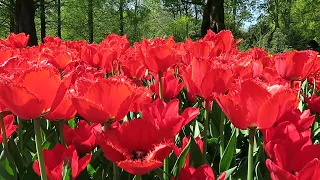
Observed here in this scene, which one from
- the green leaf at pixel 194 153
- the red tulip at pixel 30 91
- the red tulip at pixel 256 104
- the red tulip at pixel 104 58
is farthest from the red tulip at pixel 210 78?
the red tulip at pixel 104 58

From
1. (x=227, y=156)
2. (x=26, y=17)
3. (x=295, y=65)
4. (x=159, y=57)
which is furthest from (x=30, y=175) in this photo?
(x=26, y=17)

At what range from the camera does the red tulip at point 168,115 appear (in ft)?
3.41

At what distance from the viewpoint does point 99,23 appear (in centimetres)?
3244

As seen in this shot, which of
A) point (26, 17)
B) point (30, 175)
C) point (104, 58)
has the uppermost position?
point (26, 17)

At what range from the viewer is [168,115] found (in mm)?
1111

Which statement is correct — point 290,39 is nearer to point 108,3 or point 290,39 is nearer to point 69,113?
point 108,3

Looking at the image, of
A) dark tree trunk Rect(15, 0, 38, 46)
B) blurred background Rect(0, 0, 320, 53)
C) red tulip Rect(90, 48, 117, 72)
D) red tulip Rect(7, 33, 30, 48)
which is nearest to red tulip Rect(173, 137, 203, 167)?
red tulip Rect(90, 48, 117, 72)

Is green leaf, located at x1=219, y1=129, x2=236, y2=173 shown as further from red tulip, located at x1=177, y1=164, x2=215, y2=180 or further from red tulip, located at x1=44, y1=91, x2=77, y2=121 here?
red tulip, located at x1=44, y1=91, x2=77, y2=121

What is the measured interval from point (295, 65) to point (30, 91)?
Result: 116cm

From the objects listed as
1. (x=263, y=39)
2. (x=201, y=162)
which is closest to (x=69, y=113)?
(x=201, y=162)

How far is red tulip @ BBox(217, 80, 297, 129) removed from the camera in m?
0.96

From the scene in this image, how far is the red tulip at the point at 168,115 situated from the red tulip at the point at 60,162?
6.8 inches

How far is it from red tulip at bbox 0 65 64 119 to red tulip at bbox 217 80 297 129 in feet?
1.24

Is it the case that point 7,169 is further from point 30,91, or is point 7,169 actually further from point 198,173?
point 198,173
